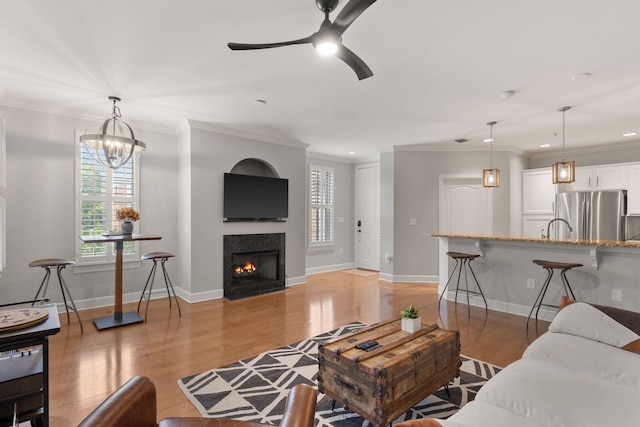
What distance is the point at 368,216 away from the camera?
306 inches

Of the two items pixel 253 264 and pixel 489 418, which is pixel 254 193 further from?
pixel 489 418

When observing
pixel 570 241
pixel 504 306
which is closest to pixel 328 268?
pixel 504 306

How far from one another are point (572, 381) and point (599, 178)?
18.7 feet

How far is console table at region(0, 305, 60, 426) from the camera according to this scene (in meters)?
1.54

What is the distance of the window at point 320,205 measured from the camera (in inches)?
286

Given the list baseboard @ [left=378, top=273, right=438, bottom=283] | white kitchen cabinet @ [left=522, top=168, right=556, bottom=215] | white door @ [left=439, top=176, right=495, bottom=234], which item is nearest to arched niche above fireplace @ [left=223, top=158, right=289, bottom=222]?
baseboard @ [left=378, top=273, right=438, bottom=283]

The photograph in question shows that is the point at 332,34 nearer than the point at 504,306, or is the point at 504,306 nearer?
the point at 332,34

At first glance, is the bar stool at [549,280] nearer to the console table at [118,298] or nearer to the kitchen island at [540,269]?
the kitchen island at [540,269]

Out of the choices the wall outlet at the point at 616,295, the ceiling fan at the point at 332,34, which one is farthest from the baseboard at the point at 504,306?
the ceiling fan at the point at 332,34

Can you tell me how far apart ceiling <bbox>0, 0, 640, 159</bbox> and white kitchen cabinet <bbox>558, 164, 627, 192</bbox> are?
3.17 ft

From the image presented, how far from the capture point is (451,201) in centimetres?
639

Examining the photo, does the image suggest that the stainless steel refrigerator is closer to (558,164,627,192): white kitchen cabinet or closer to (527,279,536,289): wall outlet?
(558,164,627,192): white kitchen cabinet

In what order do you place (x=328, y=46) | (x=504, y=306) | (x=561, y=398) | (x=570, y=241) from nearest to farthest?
(x=561, y=398)
(x=328, y=46)
(x=570, y=241)
(x=504, y=306)

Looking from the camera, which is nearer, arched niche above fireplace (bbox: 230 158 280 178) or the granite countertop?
the granite countertop
